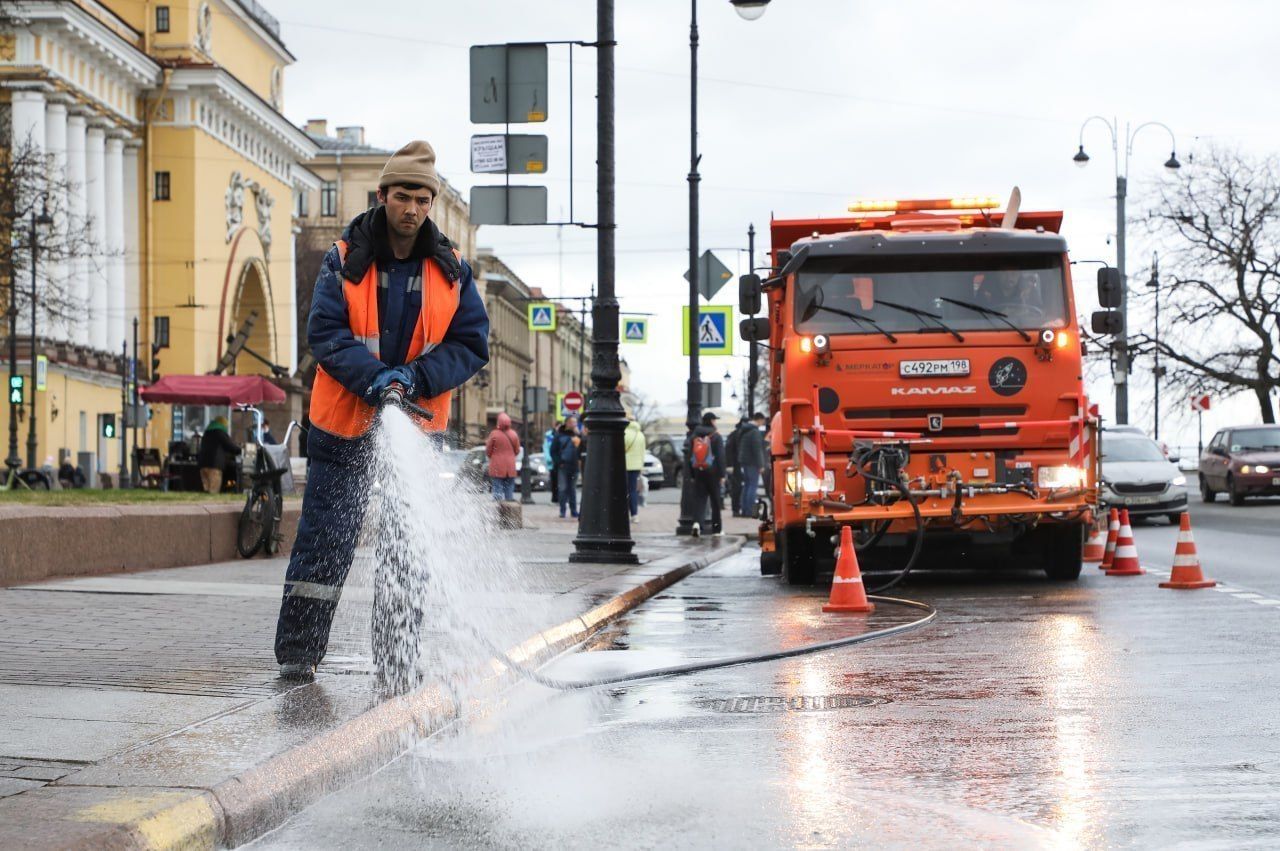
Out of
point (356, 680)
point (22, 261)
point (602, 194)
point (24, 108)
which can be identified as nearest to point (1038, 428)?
point (602, 194)

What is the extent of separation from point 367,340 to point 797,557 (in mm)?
8602

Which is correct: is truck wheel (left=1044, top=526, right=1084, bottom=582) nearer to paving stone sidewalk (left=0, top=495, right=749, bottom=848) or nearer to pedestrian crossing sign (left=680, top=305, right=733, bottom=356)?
paving stone sidewalk (left=0, top=495, right=749, bottom=848)

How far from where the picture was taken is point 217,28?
73688 mm

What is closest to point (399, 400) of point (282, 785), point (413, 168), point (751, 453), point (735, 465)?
point (413, 168)

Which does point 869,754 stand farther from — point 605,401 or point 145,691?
point 605,401

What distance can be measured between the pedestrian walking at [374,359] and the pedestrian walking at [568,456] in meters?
25.7

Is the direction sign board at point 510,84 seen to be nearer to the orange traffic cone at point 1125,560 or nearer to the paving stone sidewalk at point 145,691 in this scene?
the paving stone sidewalk at point 145,691

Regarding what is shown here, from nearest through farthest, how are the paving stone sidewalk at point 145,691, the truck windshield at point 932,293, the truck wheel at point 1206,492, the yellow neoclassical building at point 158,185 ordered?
the paving stone sidewalk at point 145,691, the truck windshield at point 932,293, the truck wheel at point 1206,492, the yellow neoclassical building at point 158,185

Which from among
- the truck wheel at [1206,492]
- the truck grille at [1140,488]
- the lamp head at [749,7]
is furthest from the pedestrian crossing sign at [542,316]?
the lamp head at [749,7]

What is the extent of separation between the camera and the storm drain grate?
738 centimetres

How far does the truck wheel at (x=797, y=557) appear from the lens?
1516 cm

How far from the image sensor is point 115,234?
64.3m

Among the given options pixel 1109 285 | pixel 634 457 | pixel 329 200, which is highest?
pixel 329 200

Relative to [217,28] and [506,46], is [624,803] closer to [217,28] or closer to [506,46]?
[506,46]
